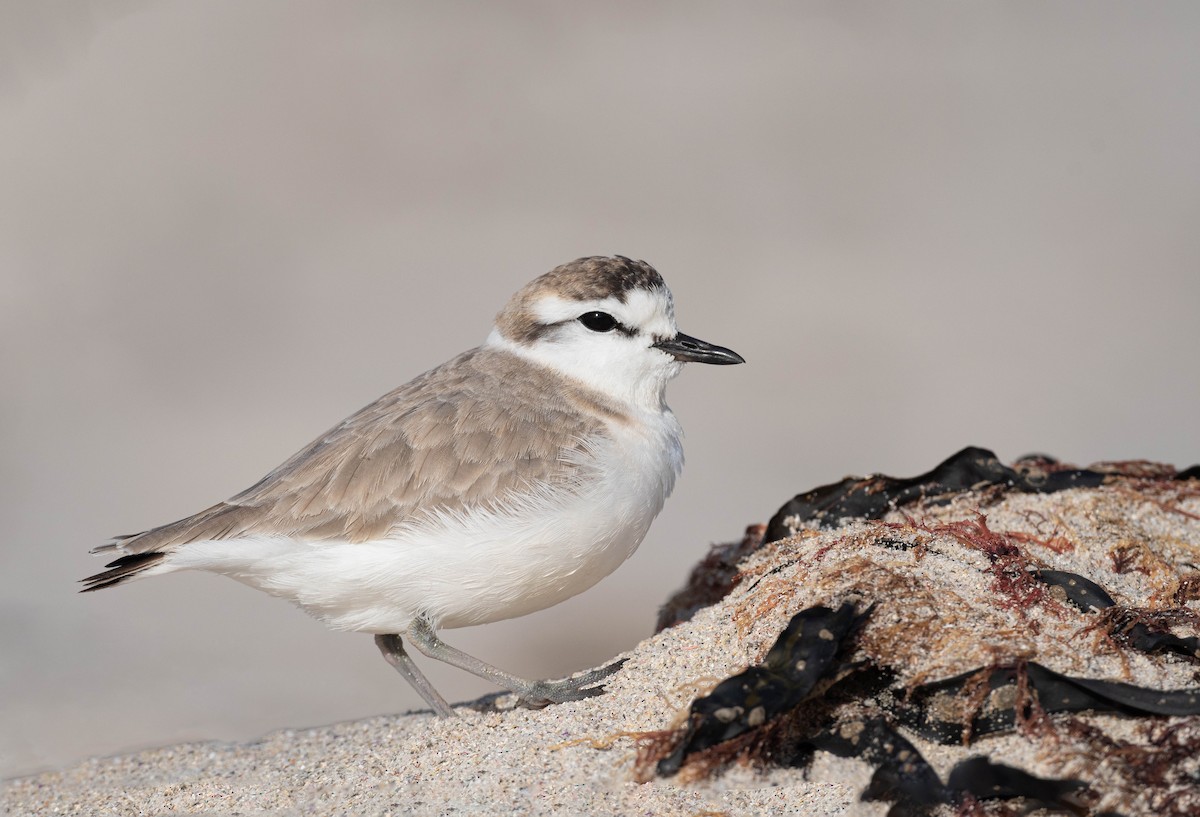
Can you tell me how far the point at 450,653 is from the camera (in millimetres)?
5066

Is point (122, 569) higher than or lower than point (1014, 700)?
higher

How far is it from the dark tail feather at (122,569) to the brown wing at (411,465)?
0.05m

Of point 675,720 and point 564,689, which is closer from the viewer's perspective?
point 675,720

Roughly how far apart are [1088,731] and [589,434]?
2648 millimetres

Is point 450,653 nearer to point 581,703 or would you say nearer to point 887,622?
point 581,703

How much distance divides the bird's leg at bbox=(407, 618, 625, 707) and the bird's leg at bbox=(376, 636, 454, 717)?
0.66 feet

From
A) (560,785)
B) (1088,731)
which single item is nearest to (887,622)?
(1088,731)

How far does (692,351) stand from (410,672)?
225 cm

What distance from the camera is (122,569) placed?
16.3 feet

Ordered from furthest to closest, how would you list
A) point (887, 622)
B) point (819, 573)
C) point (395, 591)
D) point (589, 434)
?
point (589, 434) < point (395, 591) < point (819, 573) < point (887, 622)

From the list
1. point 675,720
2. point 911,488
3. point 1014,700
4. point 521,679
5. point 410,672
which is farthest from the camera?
point 911,488

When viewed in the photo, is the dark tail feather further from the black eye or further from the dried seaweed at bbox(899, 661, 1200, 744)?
the dried seaweed at bbox(899, 661, 1200, 744)

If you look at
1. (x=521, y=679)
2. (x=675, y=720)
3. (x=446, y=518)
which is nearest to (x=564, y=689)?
(x=521, y=679)

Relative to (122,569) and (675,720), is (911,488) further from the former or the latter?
(122,569)
